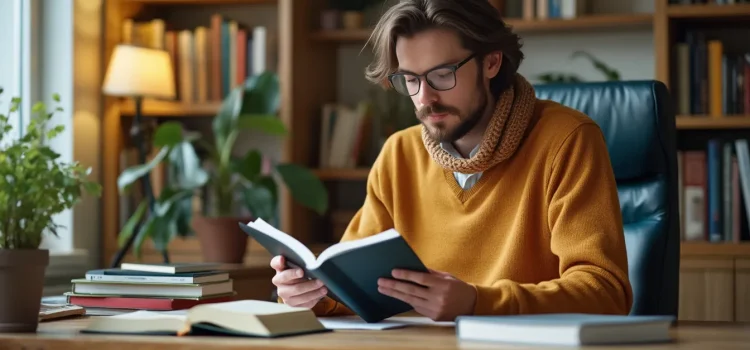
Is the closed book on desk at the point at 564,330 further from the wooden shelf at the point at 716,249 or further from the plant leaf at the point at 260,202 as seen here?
the plant leaf at the point at 260,202

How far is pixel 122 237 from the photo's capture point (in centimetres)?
339

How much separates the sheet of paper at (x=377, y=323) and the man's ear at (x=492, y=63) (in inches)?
20.4

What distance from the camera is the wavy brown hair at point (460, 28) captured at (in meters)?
1.82

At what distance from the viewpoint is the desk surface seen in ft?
4.01

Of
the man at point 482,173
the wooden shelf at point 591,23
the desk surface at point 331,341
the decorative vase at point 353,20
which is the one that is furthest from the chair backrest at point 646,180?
the decorative vase at point 353,20

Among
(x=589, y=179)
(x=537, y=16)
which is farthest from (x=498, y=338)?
(x=537, y=16)

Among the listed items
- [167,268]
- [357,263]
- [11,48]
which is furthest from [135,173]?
[357,263]

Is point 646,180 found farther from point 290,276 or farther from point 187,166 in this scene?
point 187,166

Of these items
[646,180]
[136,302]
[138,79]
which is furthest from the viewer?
[138,79]

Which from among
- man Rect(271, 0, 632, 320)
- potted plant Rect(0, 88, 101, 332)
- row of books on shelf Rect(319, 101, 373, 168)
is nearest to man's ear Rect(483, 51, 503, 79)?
man Rect(271, 0, 632, 320)

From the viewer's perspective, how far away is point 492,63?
6.27 ft

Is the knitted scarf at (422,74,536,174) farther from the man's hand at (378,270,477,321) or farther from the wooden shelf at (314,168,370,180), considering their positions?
the wooden shelf at (314,168,370,180)

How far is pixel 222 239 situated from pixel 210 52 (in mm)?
842

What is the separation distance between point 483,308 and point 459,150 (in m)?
0.53
